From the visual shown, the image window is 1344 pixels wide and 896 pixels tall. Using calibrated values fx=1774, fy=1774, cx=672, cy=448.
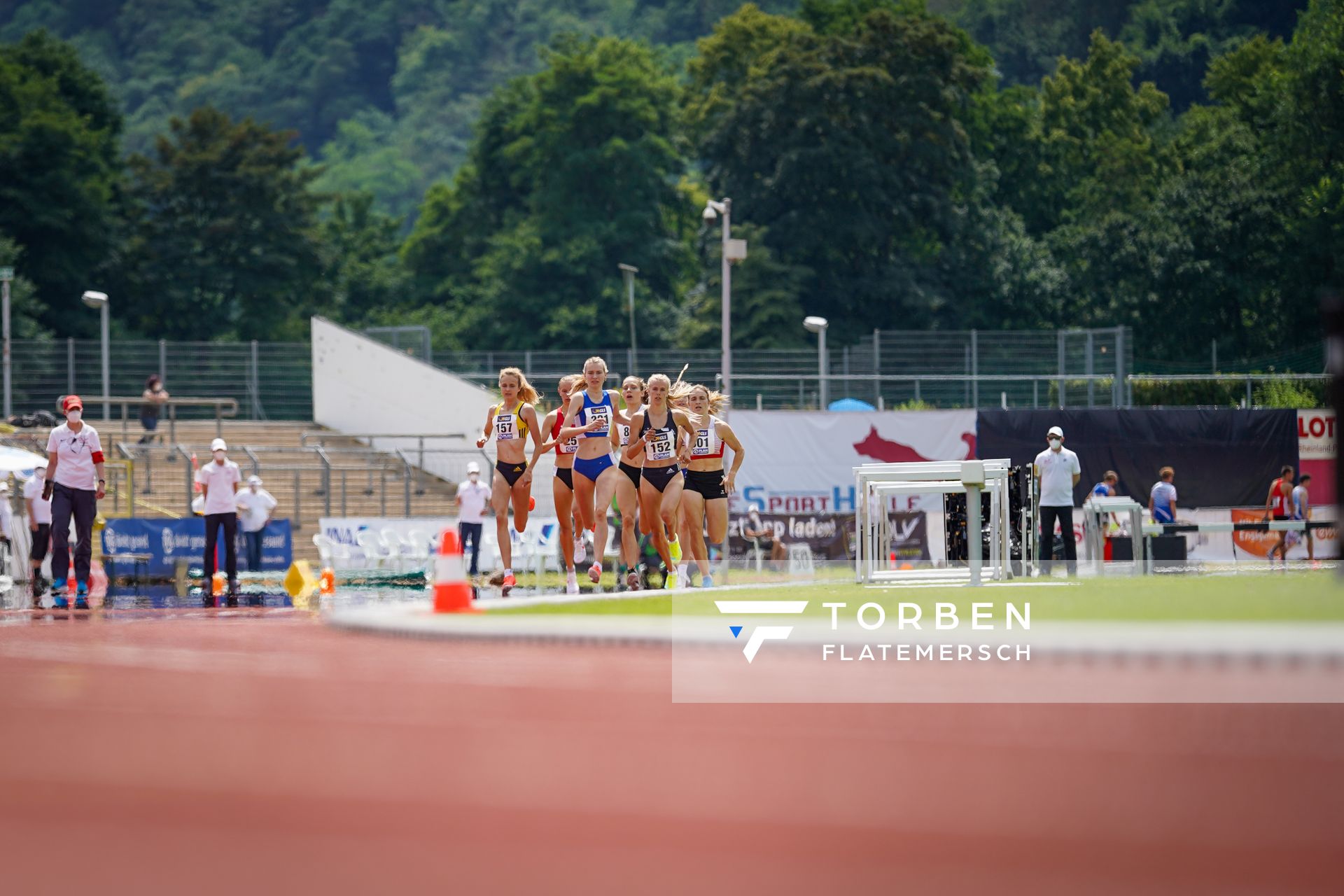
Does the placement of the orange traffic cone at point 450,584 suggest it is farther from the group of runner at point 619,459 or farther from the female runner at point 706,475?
the female runner at point 706,475

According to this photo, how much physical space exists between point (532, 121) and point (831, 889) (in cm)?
7409

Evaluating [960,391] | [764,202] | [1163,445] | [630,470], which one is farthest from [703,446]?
[764,202]

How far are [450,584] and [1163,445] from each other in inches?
870

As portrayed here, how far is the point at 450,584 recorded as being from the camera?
1434cm

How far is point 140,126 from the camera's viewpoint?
495 ft

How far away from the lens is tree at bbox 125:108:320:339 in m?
69.6

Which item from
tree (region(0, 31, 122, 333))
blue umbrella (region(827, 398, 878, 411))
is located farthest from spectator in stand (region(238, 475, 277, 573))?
tree (region(0, 31, 122, 333))

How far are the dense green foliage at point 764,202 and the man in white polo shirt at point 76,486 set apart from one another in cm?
4241

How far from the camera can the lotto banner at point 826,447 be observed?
109ft

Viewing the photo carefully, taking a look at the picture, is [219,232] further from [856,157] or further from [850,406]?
[850,406]

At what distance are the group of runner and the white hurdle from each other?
1.52m

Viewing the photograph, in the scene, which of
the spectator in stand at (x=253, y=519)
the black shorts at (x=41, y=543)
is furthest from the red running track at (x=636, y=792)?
the spectator in stand at (x=253, y=519)

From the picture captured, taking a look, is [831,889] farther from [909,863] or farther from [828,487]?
[828,487]

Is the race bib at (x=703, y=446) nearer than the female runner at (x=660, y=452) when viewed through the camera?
No
